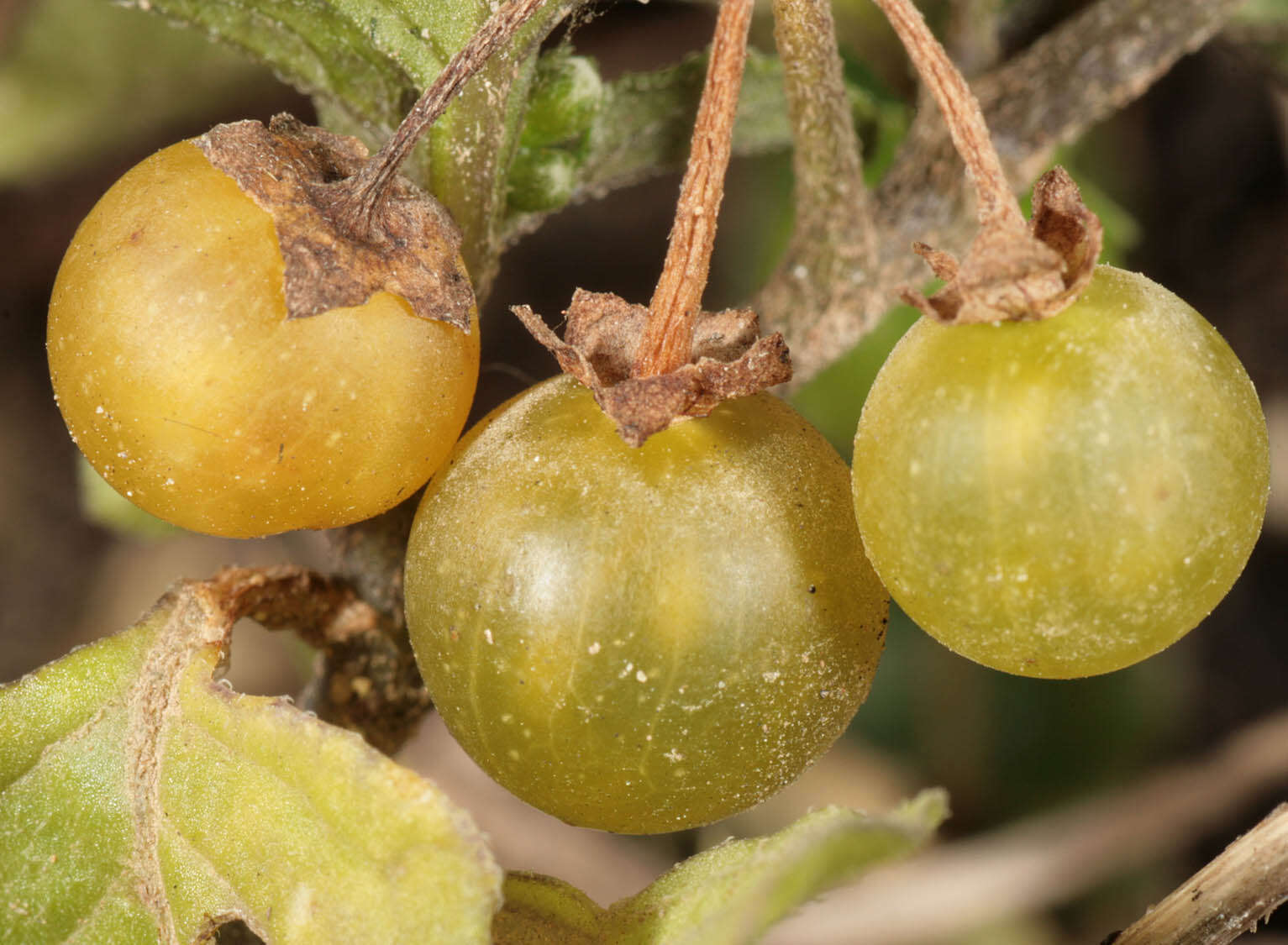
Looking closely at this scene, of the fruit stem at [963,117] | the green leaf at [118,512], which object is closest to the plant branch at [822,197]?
the fruit stem at [963,117]

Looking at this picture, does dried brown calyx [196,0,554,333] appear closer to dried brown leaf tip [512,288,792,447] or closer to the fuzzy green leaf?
dried brown leaf tip [512,288,792,447]

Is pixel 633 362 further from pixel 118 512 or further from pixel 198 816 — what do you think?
pixel 118 512

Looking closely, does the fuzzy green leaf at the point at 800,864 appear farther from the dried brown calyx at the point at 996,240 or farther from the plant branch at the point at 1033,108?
the plant branch at the point at 1033,108

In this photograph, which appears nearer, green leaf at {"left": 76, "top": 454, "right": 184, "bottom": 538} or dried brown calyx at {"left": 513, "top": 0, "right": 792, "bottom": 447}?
dried brown calyx at {"left": 513, "top": 0, "right": 792, "bottom": 447}

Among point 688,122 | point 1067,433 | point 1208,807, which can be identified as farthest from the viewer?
point 1208,807

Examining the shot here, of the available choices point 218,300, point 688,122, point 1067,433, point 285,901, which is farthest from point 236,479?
point 688,122

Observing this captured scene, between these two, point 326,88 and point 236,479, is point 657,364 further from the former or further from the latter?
point 326,88

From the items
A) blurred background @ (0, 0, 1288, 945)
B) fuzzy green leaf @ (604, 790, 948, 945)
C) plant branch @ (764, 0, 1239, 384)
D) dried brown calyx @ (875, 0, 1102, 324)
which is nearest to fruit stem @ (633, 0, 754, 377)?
dried brown calyx @ (875, 0, 1102, 324)
